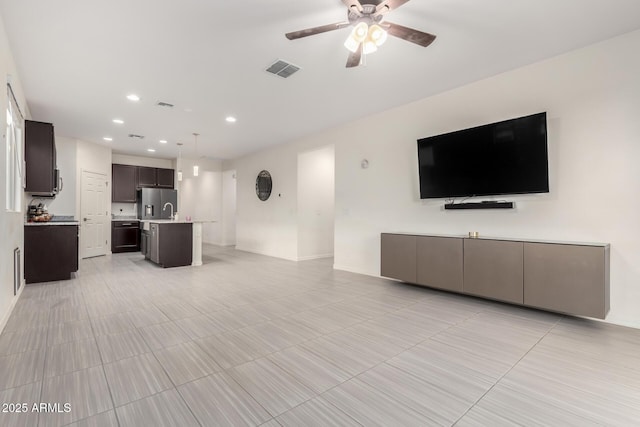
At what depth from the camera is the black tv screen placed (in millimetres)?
3156

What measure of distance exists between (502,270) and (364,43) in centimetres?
277

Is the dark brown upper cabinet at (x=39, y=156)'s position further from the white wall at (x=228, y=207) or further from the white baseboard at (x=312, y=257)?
the white wall at (x=228, y=207)

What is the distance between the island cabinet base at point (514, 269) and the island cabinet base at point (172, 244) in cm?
412

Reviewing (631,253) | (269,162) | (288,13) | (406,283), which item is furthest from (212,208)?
(631,253)

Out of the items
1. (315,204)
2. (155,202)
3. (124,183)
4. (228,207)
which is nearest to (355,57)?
(315,204)

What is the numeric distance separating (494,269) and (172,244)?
5.52m

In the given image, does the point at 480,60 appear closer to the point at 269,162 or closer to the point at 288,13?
the point at 288,13

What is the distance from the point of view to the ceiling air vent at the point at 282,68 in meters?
3.27

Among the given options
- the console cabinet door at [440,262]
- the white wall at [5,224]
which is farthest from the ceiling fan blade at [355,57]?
the white wall at [5,224]

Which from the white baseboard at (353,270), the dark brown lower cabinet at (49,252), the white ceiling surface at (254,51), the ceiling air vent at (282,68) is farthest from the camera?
the white baseboard at (353,270)

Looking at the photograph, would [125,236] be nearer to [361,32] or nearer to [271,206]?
[271,206]

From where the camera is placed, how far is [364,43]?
7.47ft

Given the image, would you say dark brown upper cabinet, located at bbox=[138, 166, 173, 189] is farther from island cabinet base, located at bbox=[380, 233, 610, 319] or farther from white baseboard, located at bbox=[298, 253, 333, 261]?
island cabinet base, located at bbox=[380, 233, 610, 319]

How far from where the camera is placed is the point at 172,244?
575cm
